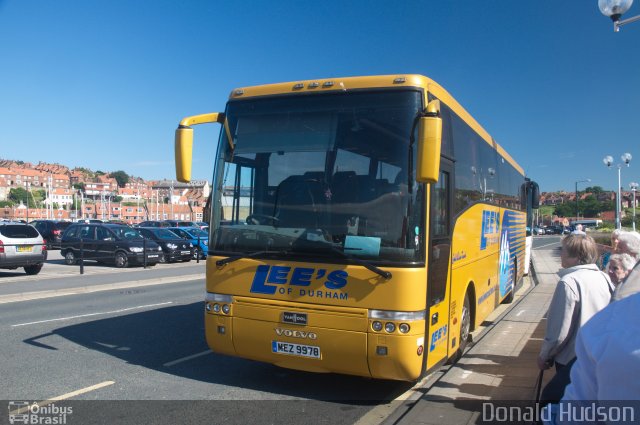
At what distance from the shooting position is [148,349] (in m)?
7.68

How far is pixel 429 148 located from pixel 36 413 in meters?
4.48

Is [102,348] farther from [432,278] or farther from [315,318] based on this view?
[432,278]

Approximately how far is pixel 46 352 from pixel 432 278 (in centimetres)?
557

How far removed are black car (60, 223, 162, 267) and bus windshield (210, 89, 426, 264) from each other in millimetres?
16959

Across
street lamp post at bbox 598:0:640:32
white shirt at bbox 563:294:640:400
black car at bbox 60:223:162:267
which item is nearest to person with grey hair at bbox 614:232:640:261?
white shirt at bbox 563:294:640:400

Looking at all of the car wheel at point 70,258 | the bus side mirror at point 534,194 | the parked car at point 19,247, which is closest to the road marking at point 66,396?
the parked car at point 19,247

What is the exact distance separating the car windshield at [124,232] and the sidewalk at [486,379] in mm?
17399

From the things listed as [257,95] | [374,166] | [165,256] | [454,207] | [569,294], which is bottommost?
[165,256]

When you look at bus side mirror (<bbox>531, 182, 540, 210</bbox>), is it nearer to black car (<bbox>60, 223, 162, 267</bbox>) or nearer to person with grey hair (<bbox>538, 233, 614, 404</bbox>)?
person with grey hair (<bbox>538, 233, 614, 404</bbox>)

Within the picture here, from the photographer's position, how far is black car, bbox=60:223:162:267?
22016 mm

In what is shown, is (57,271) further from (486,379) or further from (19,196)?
(19,196)

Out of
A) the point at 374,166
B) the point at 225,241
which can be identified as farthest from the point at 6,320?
the point at 374,166

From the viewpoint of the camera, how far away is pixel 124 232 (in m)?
23.1

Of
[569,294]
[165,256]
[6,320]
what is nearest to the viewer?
[569,294]
